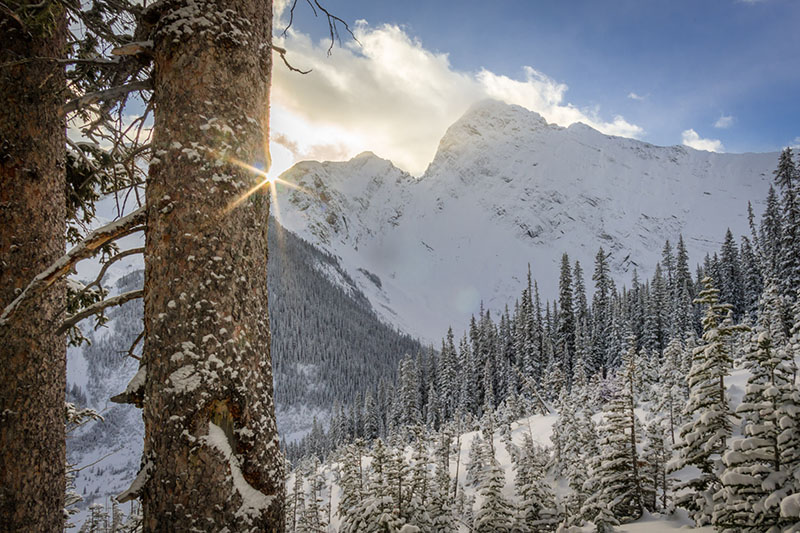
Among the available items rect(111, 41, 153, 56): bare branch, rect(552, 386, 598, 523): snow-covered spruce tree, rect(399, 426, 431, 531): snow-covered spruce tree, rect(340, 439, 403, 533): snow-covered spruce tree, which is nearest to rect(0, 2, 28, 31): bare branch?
rect(111, 41, 153, 56): bare branch

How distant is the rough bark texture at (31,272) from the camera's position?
11.9ft

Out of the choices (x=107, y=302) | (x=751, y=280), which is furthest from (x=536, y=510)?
(x=751, y=280)

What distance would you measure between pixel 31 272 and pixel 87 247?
1726mm

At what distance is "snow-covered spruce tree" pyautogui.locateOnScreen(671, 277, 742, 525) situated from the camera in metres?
8.92

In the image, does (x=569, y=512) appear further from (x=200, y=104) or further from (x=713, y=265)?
(x=713, y=265)

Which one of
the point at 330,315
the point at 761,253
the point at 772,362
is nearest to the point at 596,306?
the point at 761,253

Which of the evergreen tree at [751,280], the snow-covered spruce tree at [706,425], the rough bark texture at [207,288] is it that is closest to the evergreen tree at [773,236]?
the evergreen tree at [751,280]

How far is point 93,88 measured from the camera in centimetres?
433

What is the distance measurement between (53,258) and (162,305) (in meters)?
2.56

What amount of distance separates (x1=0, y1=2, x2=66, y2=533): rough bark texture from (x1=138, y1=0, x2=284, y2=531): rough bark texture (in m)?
1.93

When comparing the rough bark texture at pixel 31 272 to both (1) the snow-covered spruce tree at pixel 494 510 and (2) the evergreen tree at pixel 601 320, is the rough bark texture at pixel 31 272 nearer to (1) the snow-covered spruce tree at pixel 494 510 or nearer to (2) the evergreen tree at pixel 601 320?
(1) the snow-covered spruce tree at pixel 494 510

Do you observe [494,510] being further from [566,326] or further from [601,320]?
[601,320]

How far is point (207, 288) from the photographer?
249 cm

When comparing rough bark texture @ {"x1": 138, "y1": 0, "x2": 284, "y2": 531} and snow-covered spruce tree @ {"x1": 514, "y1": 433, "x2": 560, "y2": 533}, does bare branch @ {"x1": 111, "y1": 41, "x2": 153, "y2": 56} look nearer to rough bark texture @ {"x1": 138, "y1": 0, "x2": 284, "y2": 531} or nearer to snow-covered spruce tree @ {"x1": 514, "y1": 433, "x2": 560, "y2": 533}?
rough bark texture @ {"x1": 138, "y1": 0, "x2": 284, "y2": 531}
